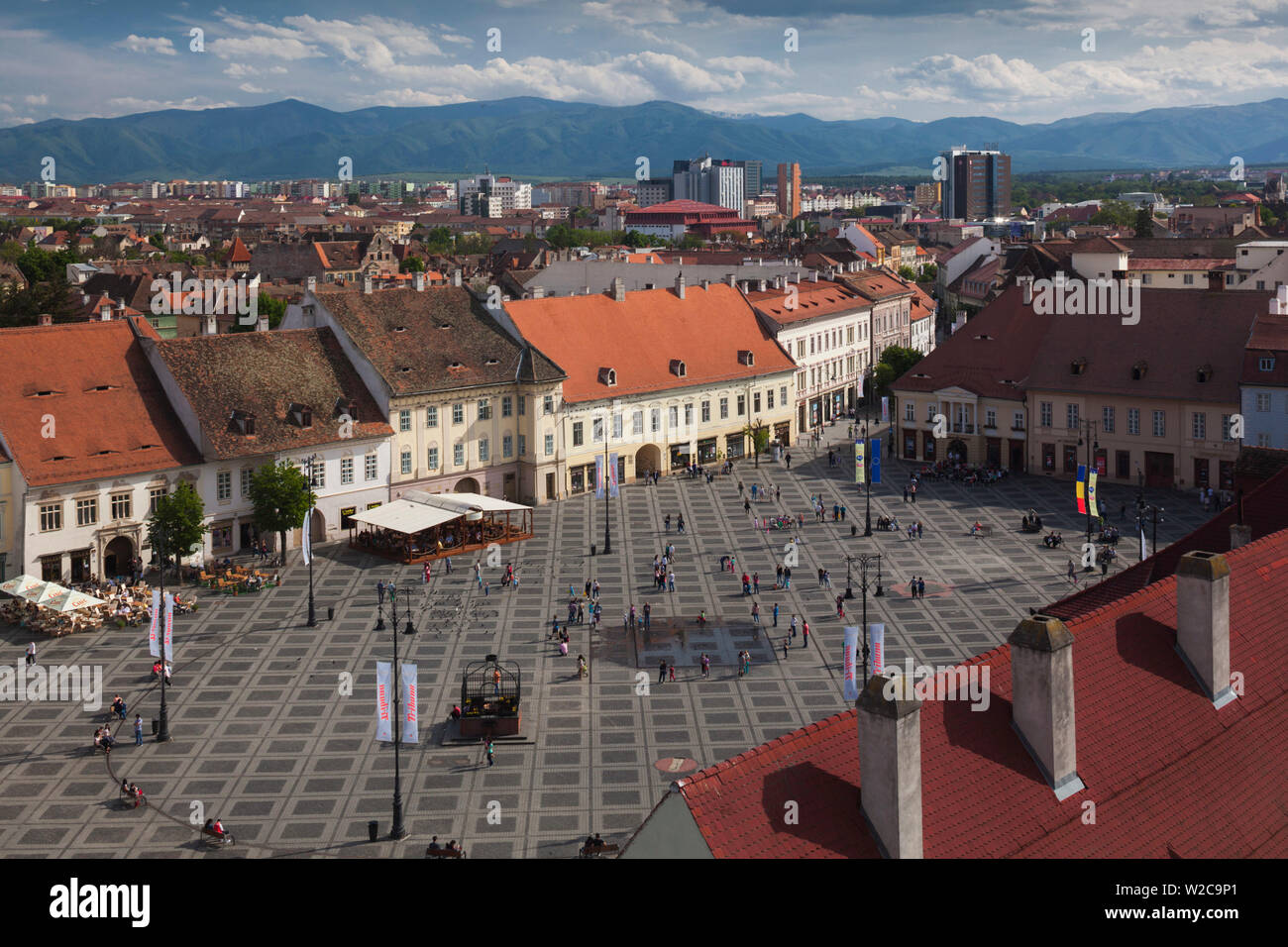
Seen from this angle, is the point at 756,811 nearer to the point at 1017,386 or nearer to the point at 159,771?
the point at 159,771

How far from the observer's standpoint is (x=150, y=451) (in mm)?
63125

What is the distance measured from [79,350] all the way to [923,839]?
58896 millimetres

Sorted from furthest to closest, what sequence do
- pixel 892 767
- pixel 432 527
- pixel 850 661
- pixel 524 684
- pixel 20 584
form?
pixel 432 527, pixel 20 584, pixel 524 684, pixel 850 661, pixel 892 767

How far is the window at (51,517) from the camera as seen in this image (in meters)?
59.3

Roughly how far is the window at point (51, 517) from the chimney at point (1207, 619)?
51777 mm

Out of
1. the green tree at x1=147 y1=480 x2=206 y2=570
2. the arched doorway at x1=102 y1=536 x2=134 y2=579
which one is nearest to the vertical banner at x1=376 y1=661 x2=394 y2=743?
the green tree at x1=147 y1=480 x2=206 y2=570

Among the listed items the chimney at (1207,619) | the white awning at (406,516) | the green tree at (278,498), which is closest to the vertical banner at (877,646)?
the chimney at (1207,619)

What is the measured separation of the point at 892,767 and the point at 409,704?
2457cm

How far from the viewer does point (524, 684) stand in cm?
4809

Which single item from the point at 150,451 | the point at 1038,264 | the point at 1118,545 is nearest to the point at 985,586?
the point at 1118,545

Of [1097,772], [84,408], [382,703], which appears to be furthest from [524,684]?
[1097,772]

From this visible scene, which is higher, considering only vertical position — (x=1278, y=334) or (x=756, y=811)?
(x=1278, y=334)

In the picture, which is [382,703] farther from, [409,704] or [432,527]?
[432,527]

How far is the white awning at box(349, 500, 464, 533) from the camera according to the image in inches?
2534
